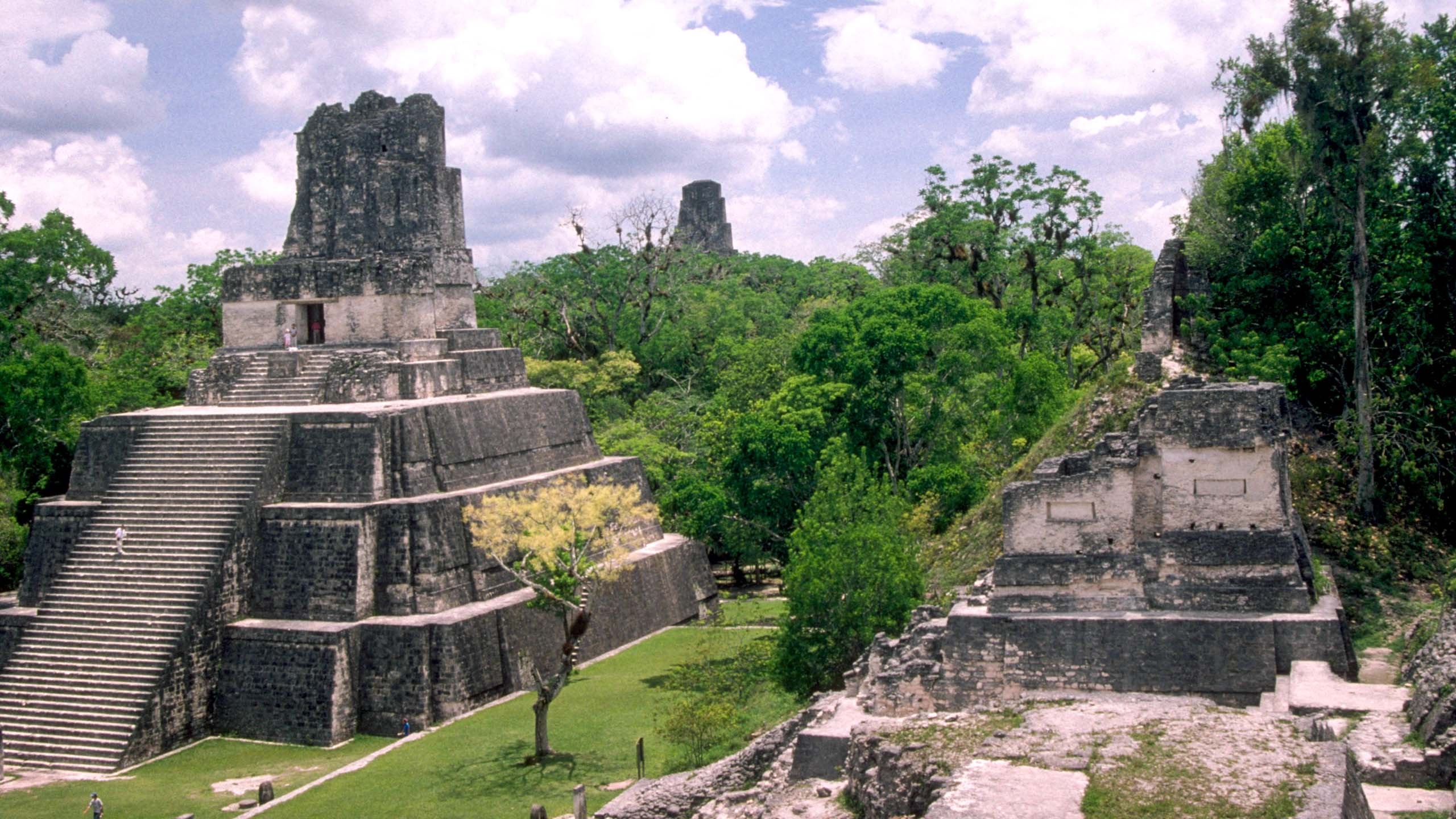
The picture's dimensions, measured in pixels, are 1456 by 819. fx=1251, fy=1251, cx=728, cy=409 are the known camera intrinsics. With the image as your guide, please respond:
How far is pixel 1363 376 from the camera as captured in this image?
624 inches

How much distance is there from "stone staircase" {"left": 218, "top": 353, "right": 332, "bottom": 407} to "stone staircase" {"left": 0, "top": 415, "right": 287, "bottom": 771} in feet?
3.03

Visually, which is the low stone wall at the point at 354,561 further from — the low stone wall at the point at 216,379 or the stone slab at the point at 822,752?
the stone slab at the point at 822,752

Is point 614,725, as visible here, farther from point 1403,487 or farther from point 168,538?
point 1403,487

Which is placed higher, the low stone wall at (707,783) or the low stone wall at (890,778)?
the low stone wall at (890,778)

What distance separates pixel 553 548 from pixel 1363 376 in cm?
1042

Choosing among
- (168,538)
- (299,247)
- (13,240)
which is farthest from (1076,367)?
(13,240)

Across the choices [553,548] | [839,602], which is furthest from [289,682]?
[839,602]

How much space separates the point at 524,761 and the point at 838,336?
12.4m

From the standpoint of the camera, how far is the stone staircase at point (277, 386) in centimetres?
1909

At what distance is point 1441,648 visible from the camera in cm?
1031

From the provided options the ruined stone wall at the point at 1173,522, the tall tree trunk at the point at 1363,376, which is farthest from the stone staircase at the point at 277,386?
the tall tree trunk at the point at 1363,376

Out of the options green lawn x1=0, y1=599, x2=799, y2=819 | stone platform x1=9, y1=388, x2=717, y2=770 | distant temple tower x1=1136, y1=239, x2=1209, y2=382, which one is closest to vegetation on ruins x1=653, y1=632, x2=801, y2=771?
green lawn x1=0, y1=599, x2=799, y2=819

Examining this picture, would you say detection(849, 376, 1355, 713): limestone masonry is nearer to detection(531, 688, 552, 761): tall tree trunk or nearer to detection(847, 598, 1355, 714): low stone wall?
detection(847, 598, 1355, 714): low stone wall

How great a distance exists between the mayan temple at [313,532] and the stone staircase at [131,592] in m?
0.03
